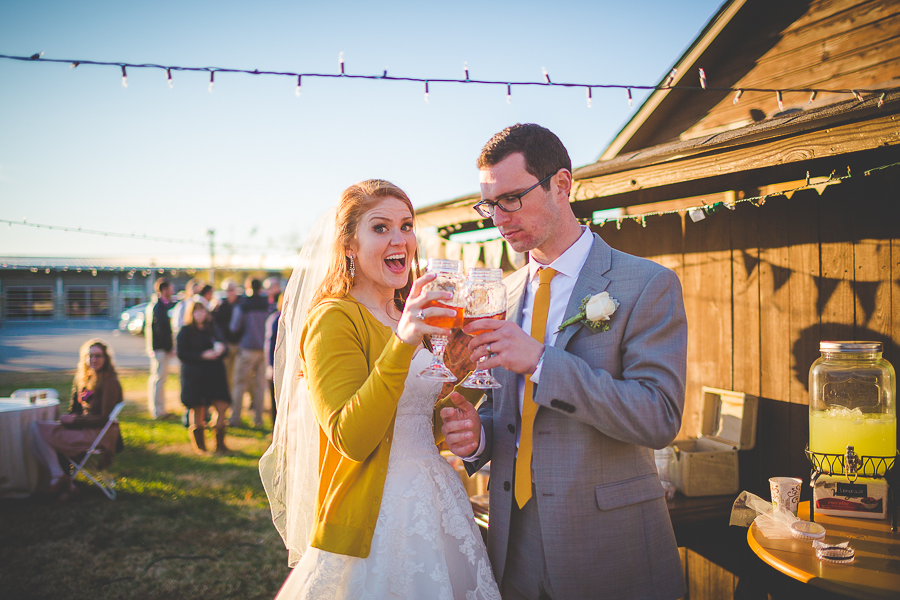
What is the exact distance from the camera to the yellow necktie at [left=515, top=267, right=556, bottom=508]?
6.12 ft

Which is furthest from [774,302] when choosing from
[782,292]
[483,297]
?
[483,297]

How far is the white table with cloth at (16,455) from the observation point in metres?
5.67

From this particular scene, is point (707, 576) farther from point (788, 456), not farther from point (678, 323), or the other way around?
point (678, 323)

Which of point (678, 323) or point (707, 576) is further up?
point (678, 323)

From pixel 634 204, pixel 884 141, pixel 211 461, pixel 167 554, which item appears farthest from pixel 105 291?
pixel 884 141

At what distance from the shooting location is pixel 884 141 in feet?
7.66

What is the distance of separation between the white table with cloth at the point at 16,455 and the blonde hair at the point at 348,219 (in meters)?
5.69

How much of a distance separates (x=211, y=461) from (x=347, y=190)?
19.8 feet

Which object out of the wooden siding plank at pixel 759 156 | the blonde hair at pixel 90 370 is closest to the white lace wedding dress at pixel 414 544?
the wooden siding plank at pixel 759 156

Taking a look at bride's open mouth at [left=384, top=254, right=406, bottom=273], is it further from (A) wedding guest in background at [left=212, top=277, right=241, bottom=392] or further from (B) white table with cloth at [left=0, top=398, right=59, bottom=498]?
(A) wedding guest in background at [left=212, top=277, right=241, bottom=392]

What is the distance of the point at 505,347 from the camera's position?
1.55 m

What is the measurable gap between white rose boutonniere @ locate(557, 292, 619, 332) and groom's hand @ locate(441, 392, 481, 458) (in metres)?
0.47

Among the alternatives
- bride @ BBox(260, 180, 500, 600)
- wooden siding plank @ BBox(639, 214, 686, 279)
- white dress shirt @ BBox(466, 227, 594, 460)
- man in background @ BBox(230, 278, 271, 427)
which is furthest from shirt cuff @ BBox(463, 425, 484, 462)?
man in background @ BBox(230, 278, 271, 427)

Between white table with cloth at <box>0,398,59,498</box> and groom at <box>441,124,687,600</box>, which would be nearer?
groom at <box>441,124,687,600</box>
